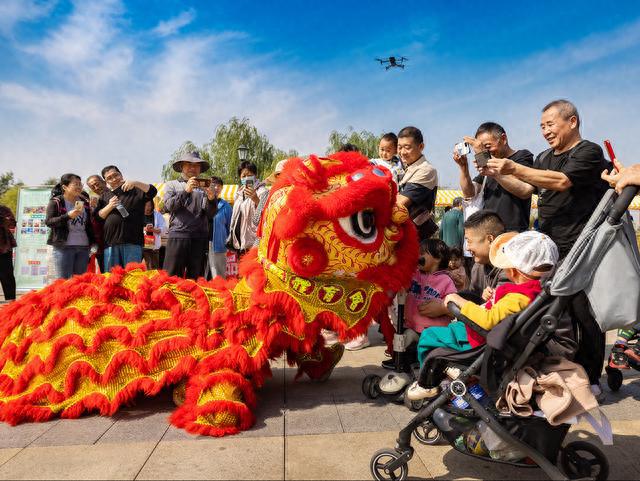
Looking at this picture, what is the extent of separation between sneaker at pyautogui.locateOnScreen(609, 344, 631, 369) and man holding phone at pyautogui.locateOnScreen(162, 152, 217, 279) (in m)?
3.84

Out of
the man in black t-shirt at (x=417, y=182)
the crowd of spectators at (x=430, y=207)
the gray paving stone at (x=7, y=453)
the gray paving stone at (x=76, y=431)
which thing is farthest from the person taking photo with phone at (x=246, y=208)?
the gray paving stone at (x=7, y=453)

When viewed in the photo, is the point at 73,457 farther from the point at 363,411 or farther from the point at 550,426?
the point at 550,426

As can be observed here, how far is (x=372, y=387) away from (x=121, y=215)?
3414 millimetres

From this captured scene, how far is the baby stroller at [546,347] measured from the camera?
180 cm

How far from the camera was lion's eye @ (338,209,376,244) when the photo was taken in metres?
2.73

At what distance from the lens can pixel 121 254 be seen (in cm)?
517

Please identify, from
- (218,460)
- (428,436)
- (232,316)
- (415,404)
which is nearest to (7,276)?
(232,316)

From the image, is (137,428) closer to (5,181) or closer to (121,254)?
(121,254)

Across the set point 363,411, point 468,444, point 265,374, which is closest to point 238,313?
point 265,374

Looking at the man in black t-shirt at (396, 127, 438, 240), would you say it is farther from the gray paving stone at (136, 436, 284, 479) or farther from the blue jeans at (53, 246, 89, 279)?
the blue jeans at (53, 246, 89, 279)

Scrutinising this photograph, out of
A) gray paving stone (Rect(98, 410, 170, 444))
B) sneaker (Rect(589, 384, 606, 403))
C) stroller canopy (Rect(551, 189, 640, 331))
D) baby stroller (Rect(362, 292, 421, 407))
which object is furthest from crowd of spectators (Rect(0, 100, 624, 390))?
gray paving stone (Rect(98, 410, 170, 444))

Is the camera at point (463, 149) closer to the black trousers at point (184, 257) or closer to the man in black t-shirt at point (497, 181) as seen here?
the man in black t-shirt at point (497, 181)

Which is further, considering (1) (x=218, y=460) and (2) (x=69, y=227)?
(2) (x=69, y=227)

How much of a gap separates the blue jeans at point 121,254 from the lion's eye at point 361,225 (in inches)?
130
